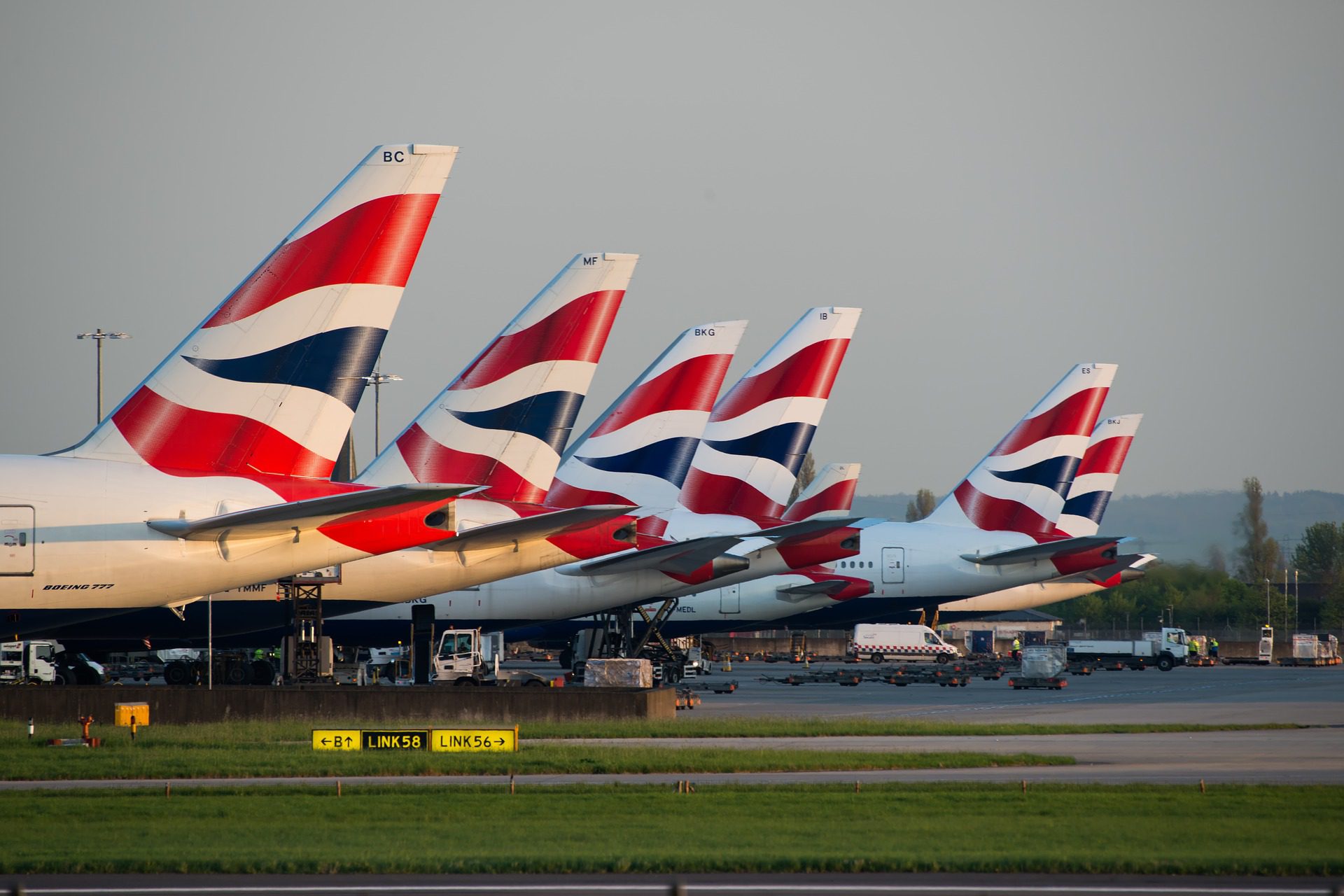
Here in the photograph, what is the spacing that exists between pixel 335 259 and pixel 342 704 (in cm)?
1211

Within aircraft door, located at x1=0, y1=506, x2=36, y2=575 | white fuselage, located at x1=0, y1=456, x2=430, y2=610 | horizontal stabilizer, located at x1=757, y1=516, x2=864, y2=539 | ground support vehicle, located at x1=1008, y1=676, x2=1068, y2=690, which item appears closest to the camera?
aircraft door, located at x1=0, y1=506, x2=36, y2=575

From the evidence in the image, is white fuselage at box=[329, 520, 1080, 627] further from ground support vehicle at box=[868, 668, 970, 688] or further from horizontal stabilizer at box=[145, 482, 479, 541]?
horizontal stabilizer at box=[145, 482, 479, 541]

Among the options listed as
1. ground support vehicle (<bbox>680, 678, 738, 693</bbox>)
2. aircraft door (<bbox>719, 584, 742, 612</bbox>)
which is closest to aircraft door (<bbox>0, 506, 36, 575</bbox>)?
ground support vehicle (<bbox>680, 678, 738, 693</bbox>)

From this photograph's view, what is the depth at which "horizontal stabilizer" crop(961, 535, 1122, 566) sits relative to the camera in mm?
Answer: 68812

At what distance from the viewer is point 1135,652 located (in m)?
85.6

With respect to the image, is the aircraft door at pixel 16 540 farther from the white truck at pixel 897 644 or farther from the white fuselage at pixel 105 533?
the white truck at pixel 897 644

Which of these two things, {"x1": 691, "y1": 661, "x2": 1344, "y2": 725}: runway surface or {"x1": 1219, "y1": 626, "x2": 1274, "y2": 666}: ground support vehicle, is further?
{"x1": 1219, "y1": 626, "x2": 1274, "y2": 666}: ground support vehicle

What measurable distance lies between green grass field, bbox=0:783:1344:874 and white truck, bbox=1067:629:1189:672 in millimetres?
64561

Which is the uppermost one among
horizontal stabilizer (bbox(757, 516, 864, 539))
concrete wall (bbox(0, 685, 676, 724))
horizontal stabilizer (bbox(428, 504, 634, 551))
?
horizontal stabilizer (bbox(757, 516, 864, 539))

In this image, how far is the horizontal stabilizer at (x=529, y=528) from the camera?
36.6 meters

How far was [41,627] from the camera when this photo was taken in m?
28.8

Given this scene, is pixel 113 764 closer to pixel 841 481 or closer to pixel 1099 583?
pixel 841 481

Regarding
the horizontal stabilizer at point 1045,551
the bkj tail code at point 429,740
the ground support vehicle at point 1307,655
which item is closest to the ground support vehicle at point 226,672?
the bkj tail code at point 429,740

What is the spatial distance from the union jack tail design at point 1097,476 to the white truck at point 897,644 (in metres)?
11.3
